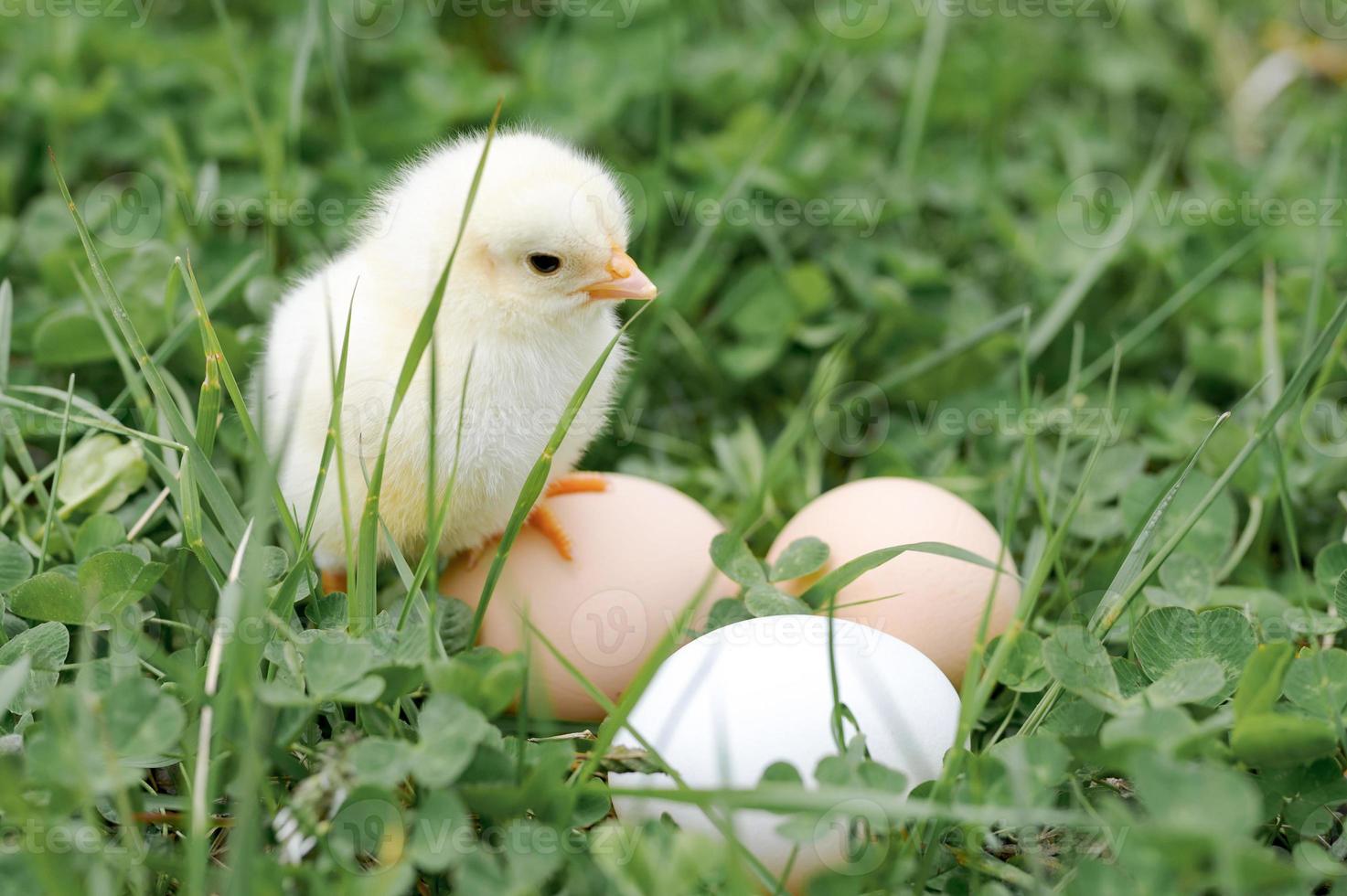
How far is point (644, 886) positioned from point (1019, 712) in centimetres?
75

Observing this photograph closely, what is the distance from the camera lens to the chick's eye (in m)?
1.72

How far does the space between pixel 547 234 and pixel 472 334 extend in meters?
0.19

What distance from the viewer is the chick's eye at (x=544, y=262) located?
67.6 inches

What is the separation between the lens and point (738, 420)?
2590mm

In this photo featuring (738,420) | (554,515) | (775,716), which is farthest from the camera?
(738,420)

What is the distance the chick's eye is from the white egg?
0.59 metres

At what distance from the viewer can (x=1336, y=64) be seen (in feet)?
11.8

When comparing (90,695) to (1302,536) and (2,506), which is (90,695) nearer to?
(2,506)

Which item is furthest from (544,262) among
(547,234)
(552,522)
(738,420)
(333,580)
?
(738,420)

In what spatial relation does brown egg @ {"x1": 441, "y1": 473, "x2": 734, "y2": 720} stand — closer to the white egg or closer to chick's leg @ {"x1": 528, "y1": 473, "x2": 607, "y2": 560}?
chick's leg @ {"x1": 528, "y1": 473, "x2": 607, "y2": 560}

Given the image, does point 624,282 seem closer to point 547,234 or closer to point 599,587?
point 547,234

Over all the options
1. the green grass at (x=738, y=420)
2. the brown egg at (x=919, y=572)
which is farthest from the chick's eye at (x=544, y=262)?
the brown egg at (x=919, y=572)

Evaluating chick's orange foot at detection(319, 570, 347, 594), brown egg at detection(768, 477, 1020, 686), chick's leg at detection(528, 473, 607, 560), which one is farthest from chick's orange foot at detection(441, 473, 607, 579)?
brown egg at detection(768, 477, 1020, 686)

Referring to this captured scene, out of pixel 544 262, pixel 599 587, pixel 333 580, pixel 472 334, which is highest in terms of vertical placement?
pixel 544 262
